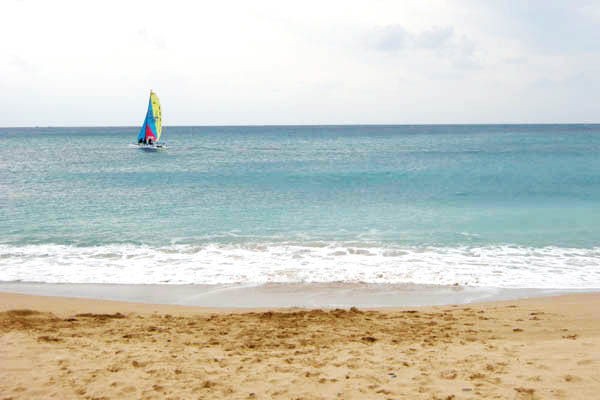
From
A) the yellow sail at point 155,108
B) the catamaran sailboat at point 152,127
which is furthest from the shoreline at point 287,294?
the catamaran sailboat at point 152,127

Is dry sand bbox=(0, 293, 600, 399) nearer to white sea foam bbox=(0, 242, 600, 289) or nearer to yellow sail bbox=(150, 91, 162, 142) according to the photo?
white sea foam bbox=(0, 242, 600, 289)

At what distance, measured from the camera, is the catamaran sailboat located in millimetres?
50594

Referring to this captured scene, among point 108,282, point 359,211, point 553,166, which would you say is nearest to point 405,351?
point 108,282

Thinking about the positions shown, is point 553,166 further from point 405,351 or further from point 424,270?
point 405,351

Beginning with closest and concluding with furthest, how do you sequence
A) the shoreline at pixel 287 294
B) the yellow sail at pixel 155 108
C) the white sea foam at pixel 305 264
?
the shoreline at pixel 287 294, the white sea foam at pixel 305 264, the yellow sail at pixel 155 108

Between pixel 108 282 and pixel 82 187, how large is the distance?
2081 cm

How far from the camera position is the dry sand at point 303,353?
5.50 m

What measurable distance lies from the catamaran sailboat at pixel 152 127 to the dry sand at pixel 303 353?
4422cm

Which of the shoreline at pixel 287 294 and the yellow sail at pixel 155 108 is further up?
the yellow sail at pixel 155 108

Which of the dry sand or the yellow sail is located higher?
the yellow sail

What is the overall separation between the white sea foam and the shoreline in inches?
15.4

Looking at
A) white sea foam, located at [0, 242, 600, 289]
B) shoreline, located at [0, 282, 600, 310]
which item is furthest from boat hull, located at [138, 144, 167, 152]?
shoreline, located at [0, 282, 600, 310]

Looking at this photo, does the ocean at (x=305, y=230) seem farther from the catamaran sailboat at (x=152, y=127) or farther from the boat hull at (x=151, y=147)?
the boat hull at (x=151, y=147)

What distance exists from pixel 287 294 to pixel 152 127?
5072cm
